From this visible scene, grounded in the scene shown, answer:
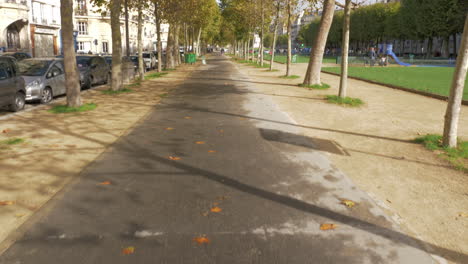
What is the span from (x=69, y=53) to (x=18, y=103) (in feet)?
7.15

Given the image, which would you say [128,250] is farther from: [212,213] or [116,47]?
[116,47]

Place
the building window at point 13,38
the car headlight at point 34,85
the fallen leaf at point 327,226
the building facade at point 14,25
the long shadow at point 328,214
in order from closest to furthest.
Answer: the long shadow at point 328,214
the fallen leaf at point 327,226
the car headlight at point 34,85
the building facade at point 14,25
the building window at point 13,38

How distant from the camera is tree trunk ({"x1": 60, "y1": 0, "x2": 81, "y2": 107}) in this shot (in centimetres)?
1188

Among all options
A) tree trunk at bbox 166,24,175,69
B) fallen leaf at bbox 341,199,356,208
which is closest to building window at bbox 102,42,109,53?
tree trunk at bbox 166,24,175,69

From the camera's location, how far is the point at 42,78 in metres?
14.2

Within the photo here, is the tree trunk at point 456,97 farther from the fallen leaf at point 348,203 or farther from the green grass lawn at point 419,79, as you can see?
the green grass lawn at point 419,79

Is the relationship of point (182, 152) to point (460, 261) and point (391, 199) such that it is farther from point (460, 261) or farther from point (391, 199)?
point (460, 261)

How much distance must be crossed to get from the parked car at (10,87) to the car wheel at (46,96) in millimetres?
1490

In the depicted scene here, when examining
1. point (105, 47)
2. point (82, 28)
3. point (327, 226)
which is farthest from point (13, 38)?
point (327, 226)

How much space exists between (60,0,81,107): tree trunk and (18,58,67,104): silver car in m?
2.42

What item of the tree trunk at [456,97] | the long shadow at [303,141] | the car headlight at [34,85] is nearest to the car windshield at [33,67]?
the car headlight at [34,85]

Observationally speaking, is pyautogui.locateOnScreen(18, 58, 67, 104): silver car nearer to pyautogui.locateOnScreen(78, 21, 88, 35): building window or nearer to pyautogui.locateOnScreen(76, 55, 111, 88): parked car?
pyautogui.locateOnScreen(76, 55, 111, 88): parked car

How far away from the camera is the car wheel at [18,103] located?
11824 mm

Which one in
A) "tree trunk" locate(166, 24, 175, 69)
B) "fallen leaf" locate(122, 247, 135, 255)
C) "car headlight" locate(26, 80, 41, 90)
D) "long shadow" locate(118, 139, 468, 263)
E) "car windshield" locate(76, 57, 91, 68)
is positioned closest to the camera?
"fallen leaf" locate(122, 247, 135, 255)
